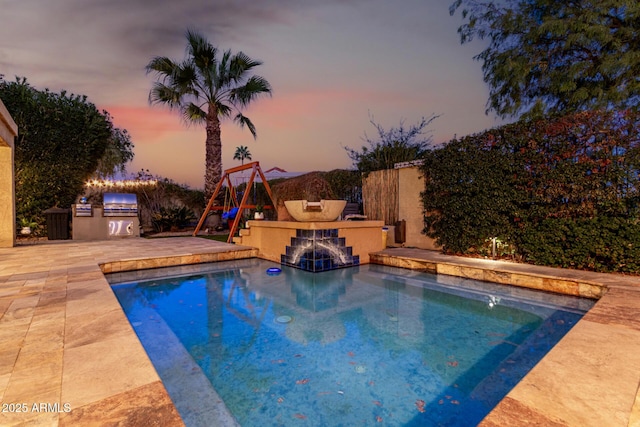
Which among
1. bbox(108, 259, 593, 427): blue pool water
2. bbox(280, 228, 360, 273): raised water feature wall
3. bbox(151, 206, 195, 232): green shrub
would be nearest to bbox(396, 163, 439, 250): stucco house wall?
bbox(280, 228, 360, 273): raised water feature wall

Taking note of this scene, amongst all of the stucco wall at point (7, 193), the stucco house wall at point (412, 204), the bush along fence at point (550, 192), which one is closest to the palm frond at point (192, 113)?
the stucco wall at point (7, 193)

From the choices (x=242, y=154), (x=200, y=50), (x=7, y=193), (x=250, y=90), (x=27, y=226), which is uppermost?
(x=242, y=154)

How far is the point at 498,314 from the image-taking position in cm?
329

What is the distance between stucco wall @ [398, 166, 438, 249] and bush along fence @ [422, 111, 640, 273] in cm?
75

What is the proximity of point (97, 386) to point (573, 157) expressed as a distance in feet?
19.3

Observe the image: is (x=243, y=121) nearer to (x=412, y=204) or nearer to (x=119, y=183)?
(x=119, y=183)

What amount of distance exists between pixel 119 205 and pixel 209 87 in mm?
4765

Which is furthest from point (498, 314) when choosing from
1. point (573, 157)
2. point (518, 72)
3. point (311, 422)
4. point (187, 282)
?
point (518, 72)

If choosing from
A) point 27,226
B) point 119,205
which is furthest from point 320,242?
point 27,226

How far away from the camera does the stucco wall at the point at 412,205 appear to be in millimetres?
6969

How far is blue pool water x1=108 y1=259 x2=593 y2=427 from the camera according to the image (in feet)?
5.79

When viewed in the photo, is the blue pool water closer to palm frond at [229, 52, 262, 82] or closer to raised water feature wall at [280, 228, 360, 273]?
raised water feature wall at [280, 228, 360, 273]

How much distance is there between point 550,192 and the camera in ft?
15.4

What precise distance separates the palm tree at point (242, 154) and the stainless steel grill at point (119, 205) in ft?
65.0
